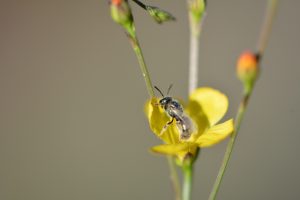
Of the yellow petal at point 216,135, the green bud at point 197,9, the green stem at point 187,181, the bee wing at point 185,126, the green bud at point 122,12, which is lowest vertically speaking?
the green stem at point 187,181

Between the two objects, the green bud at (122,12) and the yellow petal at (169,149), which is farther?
the green bud at (122,12)

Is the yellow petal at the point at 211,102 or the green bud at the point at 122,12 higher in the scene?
the green bud at the point at 122,12

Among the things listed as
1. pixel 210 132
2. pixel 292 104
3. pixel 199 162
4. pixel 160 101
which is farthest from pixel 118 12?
A: pixel 292 104

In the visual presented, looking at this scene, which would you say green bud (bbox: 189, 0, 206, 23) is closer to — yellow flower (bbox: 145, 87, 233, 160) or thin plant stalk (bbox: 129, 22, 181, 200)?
thin plant stalk (bbox: 129, 22, 181, 200)

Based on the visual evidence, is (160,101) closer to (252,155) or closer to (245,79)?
(245,79)

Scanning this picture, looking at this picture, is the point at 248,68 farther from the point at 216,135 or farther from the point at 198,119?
the point at 198,119

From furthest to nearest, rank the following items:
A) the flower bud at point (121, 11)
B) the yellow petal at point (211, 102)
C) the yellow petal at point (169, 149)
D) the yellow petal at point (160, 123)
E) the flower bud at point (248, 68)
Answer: the yellow petal at point (211, 102) → the yellow petal at point (160, 123) → the flower bud at point (121, 11) → the yellow petal at point (169, 149) → the flower bud at point (248, 68)

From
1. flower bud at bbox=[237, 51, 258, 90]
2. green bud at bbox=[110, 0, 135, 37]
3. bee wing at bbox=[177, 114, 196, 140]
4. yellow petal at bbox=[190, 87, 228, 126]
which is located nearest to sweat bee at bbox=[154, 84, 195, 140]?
bee wing at bbox=[177, 114, 196, 140]

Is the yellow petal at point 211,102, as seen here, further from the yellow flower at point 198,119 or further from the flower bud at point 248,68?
the flower bud at point 248,68

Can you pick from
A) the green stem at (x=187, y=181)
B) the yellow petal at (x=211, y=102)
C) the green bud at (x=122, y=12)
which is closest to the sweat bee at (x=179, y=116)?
the yellow petal at (x=211, y=102)
